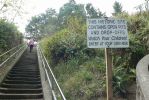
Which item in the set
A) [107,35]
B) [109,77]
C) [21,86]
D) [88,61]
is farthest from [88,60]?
[109,77]

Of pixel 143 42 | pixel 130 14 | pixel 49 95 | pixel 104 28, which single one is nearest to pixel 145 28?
pixel 143 42

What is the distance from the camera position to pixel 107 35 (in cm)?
775

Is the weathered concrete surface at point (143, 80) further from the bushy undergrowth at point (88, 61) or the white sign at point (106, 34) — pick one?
the bushy undergrowth at point (88, 61)

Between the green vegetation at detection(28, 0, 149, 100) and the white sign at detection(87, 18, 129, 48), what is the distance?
485 cm

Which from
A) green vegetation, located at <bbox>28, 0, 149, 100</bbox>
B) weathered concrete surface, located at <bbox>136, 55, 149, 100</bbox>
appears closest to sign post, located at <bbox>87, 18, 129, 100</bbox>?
weathered concrete surface, located at <bbox>136, 55, 149, 100</bbox>

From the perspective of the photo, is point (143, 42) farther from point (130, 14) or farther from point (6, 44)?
point (6, 44)

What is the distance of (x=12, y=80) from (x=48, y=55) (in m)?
6.58

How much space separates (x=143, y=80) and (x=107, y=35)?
132 cm

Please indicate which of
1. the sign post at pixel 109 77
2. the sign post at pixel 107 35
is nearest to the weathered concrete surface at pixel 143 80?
the sign post at pixel 109 77

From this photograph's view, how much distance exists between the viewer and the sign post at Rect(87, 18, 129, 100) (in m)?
7.71

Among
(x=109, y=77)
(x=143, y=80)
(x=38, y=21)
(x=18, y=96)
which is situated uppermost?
(x=38, y=21)

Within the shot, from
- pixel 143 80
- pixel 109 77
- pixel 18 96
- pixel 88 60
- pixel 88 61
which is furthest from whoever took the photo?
pixel 88 60

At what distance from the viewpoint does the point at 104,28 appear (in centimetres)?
781

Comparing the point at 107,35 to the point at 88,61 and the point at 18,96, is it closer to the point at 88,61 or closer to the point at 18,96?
the point at 18,96
